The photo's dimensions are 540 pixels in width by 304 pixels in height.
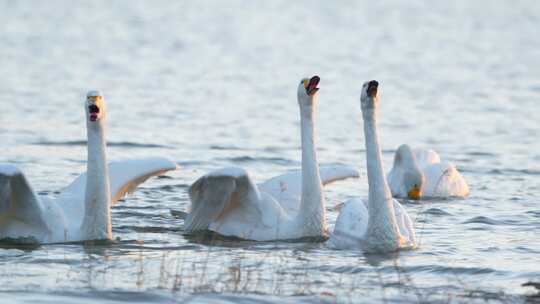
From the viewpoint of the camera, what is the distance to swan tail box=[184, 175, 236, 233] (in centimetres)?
1308

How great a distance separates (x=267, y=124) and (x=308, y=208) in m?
10.4

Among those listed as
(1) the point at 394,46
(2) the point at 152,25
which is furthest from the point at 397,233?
(2) the point at 152,25

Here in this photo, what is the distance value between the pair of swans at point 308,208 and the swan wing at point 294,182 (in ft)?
0.94

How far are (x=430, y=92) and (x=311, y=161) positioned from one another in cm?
1607

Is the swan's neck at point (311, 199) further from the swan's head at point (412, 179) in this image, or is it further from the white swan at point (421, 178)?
the swan's head at point (412, 179)

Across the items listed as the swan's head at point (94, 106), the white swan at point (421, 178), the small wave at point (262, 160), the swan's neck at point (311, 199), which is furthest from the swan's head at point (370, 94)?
the small wave at point (262, 160)

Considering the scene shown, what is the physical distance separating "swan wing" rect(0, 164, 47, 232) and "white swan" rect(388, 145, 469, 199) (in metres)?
5.59

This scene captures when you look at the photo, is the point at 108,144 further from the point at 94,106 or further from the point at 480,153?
the point at 94,106

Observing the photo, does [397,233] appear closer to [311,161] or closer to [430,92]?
[311,161]

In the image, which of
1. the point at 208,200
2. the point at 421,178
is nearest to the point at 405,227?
the point at 208,200

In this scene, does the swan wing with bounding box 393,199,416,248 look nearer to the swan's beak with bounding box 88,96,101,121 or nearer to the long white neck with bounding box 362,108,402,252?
the long white neck with bounding box 362,108,402,252

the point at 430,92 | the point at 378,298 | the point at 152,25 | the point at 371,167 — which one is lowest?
the point at 378,298

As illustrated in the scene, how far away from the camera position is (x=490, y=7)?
2114 inches

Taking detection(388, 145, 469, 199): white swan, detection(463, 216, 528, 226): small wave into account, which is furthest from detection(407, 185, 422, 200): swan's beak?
detection(463, 216, 528, 226): small wave
